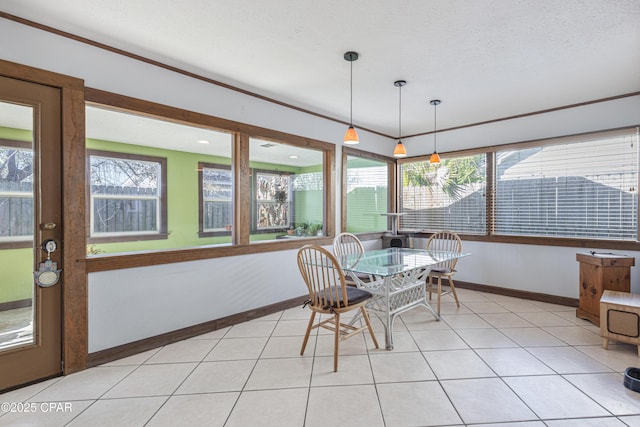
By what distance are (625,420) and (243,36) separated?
11.5 ft

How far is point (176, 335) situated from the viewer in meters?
2.88

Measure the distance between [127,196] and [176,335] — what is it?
4.41 feet

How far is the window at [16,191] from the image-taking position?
2.12m

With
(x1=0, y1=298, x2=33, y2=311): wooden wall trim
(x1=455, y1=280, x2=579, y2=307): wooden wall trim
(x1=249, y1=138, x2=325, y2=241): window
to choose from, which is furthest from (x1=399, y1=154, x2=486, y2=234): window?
(x1=0, y1=298, x2=33, y2=311): wooden wall trim

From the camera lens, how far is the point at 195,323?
3018mm

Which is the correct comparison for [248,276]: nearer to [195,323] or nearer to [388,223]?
[195,323]

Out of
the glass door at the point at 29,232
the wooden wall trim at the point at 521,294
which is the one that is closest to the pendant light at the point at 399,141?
the wooden wall trim at the point at 521,294

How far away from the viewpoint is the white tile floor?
1831 mm

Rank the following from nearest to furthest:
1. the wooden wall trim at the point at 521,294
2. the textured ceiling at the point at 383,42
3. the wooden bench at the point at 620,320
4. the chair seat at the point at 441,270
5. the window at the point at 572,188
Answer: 1. the textured ceiling at the point at 383,42
2. the wooden bench at the point at 620,320
3. the window at the point at 572,188
4. the chair seat at the point at 441,270
5. the wooden wall trim at the point at 521,294

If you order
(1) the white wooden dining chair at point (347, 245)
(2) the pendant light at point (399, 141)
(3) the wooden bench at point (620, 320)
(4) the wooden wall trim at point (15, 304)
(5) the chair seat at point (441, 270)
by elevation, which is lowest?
(3) the wooden bench at point (620, 320)

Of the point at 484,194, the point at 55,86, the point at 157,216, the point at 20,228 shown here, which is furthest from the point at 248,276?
the point at 484,194

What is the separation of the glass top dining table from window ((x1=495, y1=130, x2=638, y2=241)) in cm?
167

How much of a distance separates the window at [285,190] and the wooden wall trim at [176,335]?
829 millimetres

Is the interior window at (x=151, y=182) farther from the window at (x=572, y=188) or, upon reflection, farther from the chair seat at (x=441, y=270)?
the window at (x=572, y=188)
